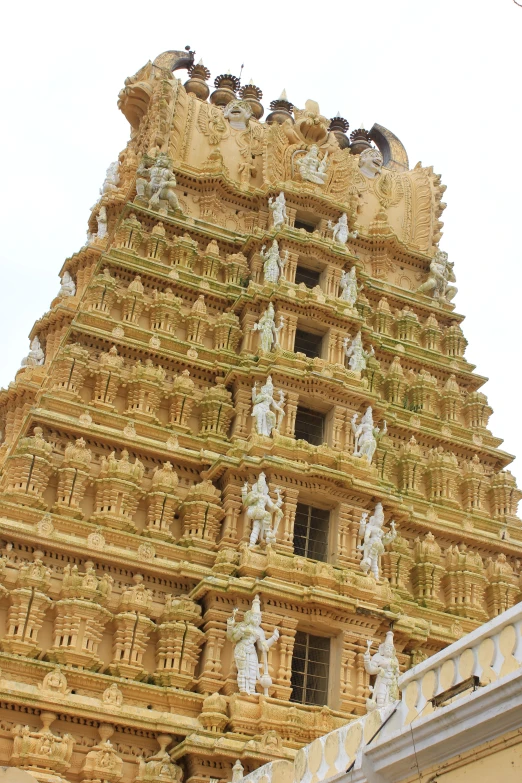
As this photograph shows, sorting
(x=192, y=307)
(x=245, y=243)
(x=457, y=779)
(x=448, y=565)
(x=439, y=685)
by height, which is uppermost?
(x=245, y=243)

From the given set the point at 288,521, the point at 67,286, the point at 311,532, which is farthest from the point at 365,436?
the point at 67,286

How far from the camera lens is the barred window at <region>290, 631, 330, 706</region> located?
1969 centimetres

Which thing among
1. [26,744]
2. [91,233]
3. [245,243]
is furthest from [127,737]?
[91,233]

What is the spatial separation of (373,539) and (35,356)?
12771 millimetres

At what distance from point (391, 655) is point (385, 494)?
4.00 metres

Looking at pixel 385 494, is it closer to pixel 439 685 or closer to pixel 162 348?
pixel 162 348

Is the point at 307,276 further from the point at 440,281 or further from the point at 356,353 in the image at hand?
the point at 440,281

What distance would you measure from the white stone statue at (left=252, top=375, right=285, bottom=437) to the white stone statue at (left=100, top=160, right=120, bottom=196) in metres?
11.4

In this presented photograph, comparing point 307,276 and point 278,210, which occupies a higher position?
point 278,210

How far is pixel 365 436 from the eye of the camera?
23.6 metres

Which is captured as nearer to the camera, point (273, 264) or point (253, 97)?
point (273, 264)

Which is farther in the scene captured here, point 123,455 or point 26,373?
point 26,373

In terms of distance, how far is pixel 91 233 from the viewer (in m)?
32.5

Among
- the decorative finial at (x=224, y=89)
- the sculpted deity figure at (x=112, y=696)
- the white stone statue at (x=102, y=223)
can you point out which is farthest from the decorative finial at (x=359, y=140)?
the sculpted deity figure at (x=112, y=696)
